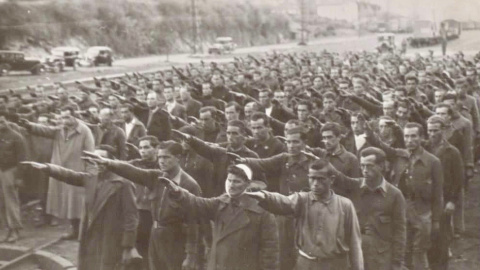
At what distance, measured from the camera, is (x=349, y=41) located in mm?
49906

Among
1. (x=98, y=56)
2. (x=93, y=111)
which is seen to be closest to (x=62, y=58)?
(x=98, y=56)

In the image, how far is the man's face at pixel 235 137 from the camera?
6758mm

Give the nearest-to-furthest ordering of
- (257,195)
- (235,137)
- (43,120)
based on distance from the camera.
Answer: (257,195)
(235,137)
(43,120)

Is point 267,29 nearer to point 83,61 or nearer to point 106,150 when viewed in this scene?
point 83,61

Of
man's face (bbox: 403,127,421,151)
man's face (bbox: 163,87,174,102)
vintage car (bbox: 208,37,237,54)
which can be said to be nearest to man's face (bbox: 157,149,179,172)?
man's face (bbox: 403,127,421,151)

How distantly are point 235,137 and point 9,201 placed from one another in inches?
139

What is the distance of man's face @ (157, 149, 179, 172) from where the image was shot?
18.3 ft

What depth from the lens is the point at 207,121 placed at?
8250 millimetres

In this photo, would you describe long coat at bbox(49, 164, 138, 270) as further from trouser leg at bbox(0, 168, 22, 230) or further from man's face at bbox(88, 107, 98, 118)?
man's face at bbox(88, 107, 98, 118)

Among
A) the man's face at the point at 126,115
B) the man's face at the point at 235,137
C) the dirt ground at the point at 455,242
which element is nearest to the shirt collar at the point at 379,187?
the man's face at the point at 235,137

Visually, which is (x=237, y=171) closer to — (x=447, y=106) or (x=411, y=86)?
(x=447, y=106)

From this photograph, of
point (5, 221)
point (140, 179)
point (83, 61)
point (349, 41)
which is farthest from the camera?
point (349, 41)

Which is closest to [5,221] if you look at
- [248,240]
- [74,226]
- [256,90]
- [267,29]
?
[74,226]

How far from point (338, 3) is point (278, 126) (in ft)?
143
